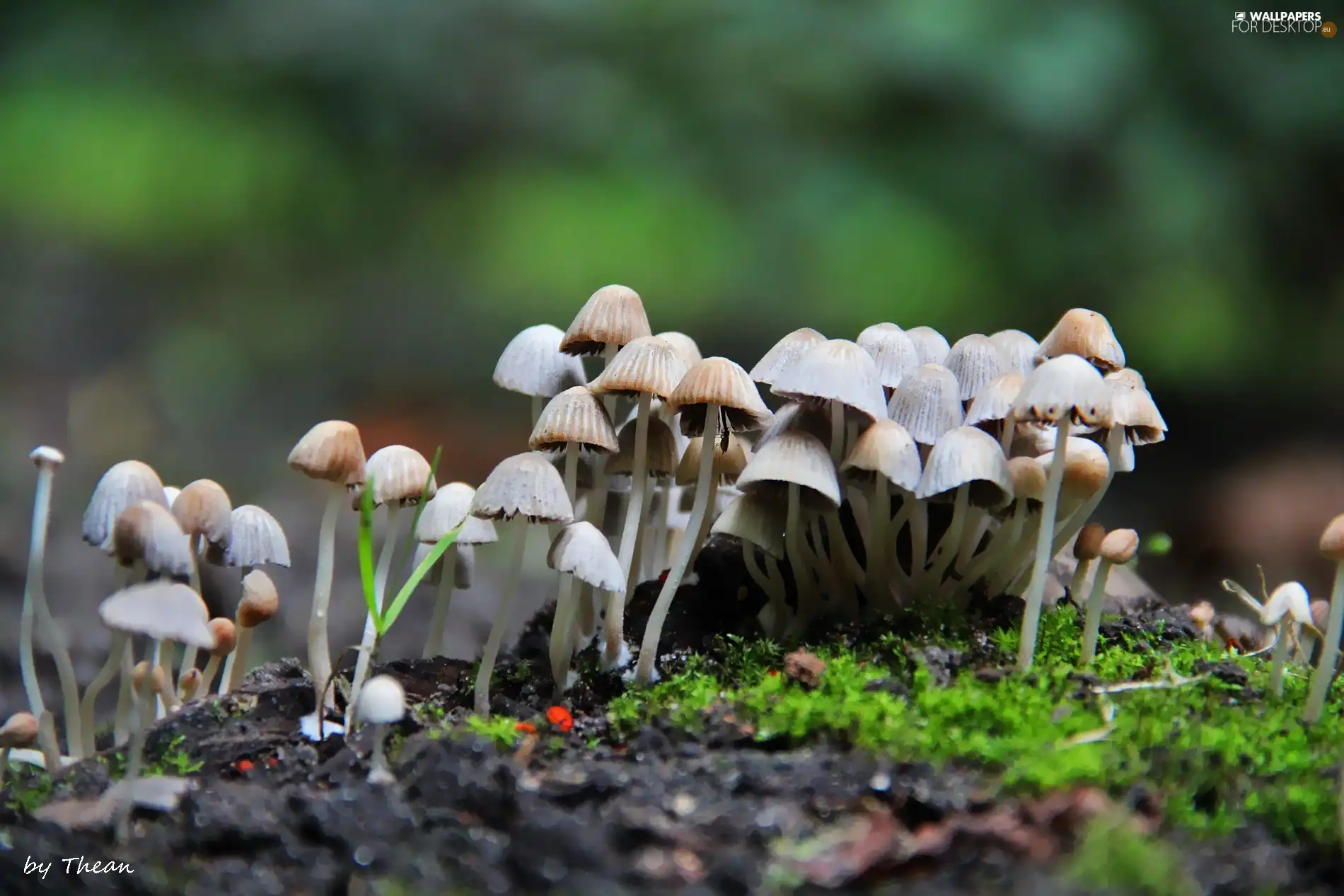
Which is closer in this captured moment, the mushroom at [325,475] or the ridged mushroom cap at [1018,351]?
the mushroom at [325,475]

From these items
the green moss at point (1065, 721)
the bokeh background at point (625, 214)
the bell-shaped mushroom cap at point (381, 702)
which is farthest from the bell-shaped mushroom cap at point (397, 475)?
the bokeh background at point (625, 214)

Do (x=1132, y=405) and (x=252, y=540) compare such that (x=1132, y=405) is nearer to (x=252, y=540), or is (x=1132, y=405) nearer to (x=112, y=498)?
(x=252, y=540)

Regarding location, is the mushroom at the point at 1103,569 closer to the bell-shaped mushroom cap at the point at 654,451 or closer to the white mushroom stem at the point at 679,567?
the white mushroom stem at the point at 679,567

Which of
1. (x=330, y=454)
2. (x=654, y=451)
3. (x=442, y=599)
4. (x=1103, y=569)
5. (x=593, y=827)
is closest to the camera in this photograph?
(x=593, y=827)

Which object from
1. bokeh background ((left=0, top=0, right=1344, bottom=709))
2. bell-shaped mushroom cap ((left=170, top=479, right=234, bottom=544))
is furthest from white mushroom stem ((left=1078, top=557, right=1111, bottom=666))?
bokeh background ((left=0, top=0, right=1344, bottom=709))

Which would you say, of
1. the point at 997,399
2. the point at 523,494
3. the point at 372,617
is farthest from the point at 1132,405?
the point at 372,617
